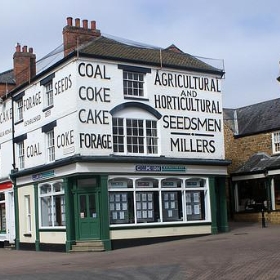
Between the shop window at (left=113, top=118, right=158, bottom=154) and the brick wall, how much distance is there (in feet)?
36.9

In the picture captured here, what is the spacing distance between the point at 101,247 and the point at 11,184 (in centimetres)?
932

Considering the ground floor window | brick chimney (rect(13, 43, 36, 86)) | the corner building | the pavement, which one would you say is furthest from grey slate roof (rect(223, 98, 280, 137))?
brick chimney (rect(13, 43, 36, 86))

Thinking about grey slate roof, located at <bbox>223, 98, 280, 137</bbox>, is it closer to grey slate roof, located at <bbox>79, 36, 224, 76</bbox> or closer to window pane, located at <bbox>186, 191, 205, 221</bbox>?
grey slate roof, located at <bbox>79, 36, 224, 76</bbox>

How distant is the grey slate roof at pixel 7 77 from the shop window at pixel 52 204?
859cm

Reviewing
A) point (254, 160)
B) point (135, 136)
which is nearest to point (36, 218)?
point (135, 136)

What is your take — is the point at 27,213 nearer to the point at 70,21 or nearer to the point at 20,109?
the point at 20,109

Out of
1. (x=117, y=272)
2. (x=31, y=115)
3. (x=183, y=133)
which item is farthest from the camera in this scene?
(x=31, y=115)

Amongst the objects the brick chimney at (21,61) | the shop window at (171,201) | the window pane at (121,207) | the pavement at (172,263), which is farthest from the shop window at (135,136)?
the brick chimney at (21,61)

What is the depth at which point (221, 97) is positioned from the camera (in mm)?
27547

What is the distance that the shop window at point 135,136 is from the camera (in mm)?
24109

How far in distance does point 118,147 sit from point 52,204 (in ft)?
14.3

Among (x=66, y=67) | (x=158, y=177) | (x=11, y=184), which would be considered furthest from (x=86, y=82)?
(x=11, y=184)

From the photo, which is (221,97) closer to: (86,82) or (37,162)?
(86,82)

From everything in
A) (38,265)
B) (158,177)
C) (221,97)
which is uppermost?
(221,97)
